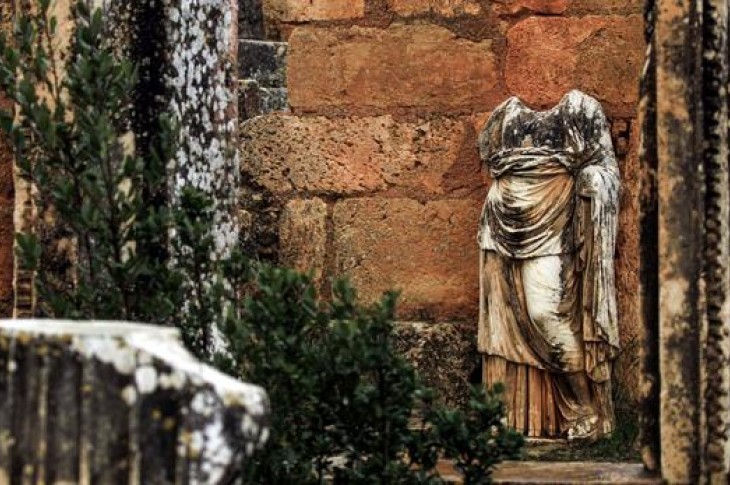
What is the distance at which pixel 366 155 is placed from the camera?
28.0 ft

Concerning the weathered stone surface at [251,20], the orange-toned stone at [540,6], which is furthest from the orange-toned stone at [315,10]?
the orange-toned stone at [540,6]

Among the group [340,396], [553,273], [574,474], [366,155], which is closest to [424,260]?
[366,155]

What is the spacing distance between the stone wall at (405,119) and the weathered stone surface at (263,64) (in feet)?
0.55

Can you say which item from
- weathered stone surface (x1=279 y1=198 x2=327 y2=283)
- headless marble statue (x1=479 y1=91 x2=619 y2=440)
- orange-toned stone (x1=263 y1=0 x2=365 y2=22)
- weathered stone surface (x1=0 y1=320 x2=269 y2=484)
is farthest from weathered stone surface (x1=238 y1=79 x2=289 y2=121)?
weathered stone surface (x1=0 y1=320 x2=269 y2=484)

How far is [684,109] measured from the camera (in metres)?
5.77

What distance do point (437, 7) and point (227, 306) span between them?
13.3 feet

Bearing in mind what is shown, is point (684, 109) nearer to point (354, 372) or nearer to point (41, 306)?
point (354, 372)

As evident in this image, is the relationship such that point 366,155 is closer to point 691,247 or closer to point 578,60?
point 578,60

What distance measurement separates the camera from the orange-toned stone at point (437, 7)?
8.53 metres

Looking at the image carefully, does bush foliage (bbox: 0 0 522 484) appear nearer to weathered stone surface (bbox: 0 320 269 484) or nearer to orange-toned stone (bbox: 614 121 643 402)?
weathered stone surface (bbox: 0 320 269 484)

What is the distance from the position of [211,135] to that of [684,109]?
1.67m

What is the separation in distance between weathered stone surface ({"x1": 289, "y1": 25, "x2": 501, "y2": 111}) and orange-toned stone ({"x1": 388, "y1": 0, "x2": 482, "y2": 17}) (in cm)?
9

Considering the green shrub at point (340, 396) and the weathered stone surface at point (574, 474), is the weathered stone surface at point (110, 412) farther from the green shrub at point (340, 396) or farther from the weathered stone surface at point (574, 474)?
the weathered stone surface at point (574, 474)

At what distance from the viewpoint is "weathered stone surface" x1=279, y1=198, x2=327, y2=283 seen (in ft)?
28.1
